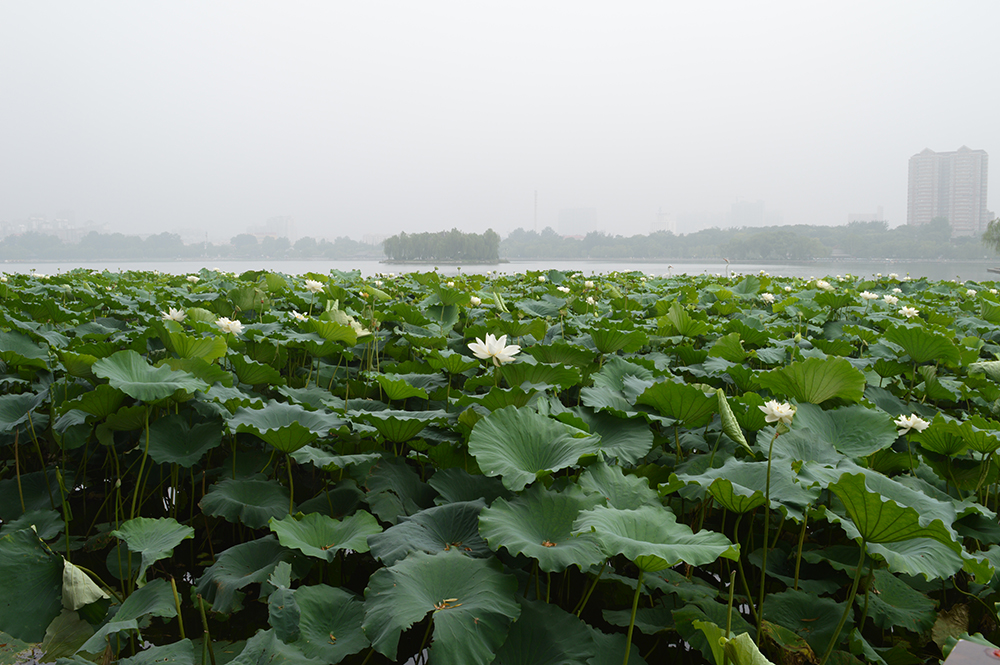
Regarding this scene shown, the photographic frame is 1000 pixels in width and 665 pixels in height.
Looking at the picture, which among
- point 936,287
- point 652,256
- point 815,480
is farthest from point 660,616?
point 652,256

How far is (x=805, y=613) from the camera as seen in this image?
110cm

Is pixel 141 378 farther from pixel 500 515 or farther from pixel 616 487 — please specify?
pixel 616 487

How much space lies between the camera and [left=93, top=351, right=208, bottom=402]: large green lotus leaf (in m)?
1.26

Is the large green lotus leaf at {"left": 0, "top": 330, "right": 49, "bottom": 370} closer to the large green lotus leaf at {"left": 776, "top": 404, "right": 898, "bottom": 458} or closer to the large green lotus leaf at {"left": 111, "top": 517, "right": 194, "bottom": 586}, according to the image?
the large green lotus leaf at {"left": 111, "top": 517, "right": 194, "bottom": 586}

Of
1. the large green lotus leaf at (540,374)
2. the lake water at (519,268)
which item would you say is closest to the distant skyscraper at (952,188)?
the lake water at (519,268)

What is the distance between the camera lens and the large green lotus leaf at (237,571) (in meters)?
1.03

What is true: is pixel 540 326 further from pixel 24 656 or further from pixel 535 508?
pixel 24 656

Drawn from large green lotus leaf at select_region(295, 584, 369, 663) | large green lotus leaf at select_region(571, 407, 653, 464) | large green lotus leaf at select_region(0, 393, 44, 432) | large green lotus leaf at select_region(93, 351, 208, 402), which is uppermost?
large green lotus leaf at select_region(93, 351, 208, 402)

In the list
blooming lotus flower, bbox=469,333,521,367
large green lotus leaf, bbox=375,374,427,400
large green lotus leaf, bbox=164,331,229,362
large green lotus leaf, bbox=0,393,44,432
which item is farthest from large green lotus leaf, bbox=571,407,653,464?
large green lotus leaf, bbox=0,393,44,432

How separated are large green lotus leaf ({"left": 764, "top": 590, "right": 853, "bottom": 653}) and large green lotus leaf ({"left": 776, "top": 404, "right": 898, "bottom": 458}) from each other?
1.12 feet

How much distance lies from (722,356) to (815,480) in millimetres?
1116

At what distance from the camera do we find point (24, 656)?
3.52 ft

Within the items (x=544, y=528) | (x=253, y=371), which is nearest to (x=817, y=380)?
(x=544, y=528)

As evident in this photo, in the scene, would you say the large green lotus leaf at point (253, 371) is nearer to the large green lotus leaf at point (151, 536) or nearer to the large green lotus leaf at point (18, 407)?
the large green lotus leaf at point (18, 407)
